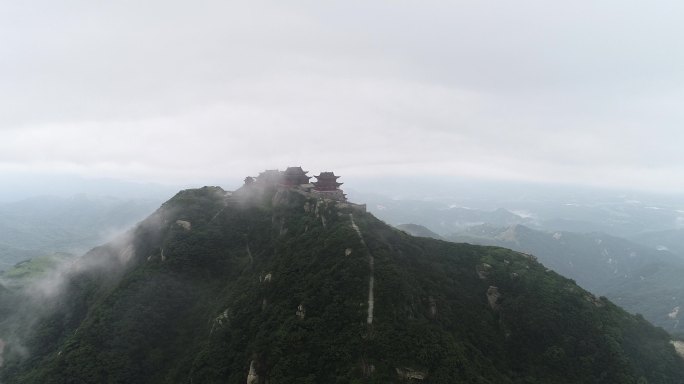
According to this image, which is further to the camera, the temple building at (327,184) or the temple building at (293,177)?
the temple building at (293,177)

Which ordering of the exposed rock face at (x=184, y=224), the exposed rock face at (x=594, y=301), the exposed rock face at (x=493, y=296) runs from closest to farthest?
1. the exposed rock face at (x=493, y=296)
2. the exposed rock face at (x=594, y=301)
3. the exposed rock face at (x=184, y=224)

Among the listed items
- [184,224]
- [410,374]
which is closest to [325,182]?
[184,224]

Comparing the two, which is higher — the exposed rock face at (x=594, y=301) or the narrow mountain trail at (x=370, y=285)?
the narrow mountain trail at (x=370, y=285)

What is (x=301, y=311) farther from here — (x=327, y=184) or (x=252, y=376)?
(x=327, y=184)

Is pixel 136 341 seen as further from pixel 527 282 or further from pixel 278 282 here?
pixel 527 282

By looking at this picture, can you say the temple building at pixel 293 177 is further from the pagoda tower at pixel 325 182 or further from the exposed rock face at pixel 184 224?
the exposed rock face at pixel 184 224

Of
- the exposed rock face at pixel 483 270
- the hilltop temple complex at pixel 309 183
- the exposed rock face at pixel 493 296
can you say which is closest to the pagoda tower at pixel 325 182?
the hilltop temple complex at pixel 309 183

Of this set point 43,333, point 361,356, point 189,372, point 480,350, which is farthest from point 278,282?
point 43,333
